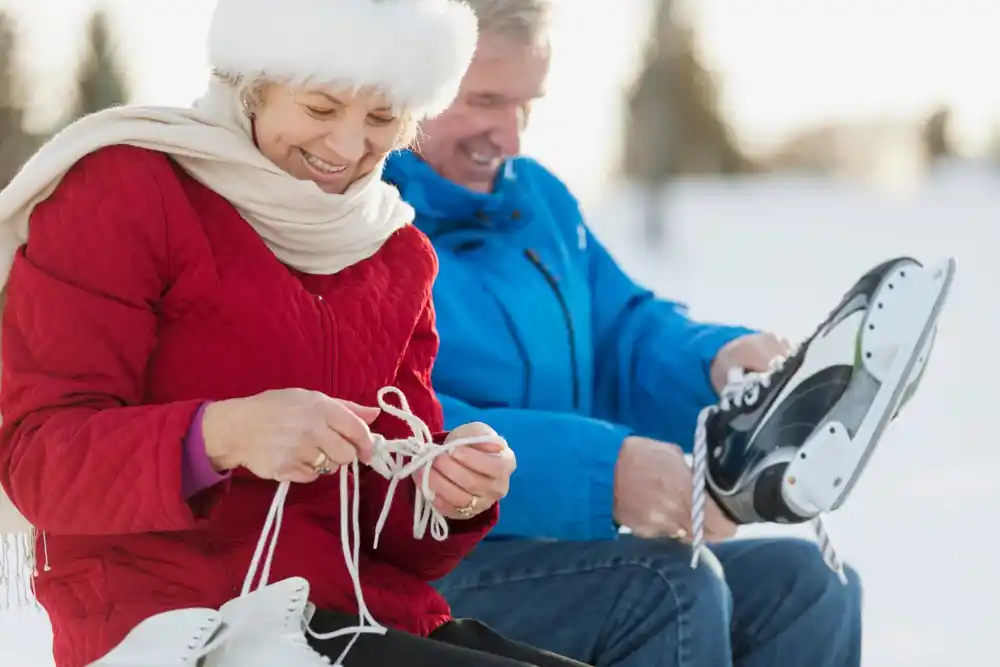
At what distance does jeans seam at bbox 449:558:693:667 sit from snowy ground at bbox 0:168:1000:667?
3.43ft

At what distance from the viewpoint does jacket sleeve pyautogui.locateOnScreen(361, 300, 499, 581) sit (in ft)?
4.81

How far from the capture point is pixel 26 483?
47.4 inches

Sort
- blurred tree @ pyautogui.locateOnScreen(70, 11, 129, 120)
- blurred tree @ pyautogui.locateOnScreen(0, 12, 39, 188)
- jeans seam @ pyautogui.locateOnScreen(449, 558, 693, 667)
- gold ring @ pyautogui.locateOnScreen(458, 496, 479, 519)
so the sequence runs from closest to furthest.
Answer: gold ring @ pyautogui.locateOnScreen(458, 496, 479, 519), jeans seam @ pyautogui.locateOnScreen(449, 558, 693, 667), blurred tree @ pyautogui.locateOnScreen(0, 12, 39, 188), blurred tree @ pyautogui.locateOnScreen(70, 11, 129, 120)

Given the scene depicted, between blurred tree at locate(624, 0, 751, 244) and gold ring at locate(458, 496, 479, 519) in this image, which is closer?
gold ring at locate(458, 496, 479, 519)

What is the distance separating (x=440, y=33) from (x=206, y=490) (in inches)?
21.7

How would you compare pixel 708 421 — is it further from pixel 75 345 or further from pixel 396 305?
pixel 75 345

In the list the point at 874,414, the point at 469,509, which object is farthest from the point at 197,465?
the point at 874,414

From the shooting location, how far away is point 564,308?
6.35ft

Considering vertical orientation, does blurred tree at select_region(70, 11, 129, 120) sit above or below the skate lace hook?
below

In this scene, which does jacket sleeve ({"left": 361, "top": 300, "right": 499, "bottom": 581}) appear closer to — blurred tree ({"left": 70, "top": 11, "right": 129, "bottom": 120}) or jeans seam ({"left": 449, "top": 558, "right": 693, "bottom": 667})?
jeans seam ({"left": 449, "top": 558, "right": 693, "bottom": 667})

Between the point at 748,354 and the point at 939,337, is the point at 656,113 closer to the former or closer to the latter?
the point at 939,337

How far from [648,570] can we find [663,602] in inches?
1.9

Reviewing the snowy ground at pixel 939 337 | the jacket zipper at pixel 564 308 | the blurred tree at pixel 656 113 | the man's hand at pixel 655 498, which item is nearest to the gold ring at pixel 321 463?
the man's hand at pixel 655 498

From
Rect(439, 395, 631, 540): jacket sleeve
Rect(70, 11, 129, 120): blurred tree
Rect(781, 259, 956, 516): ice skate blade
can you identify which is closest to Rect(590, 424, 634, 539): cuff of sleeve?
Rect(439, 395, 631, 540): jacket sleeve
